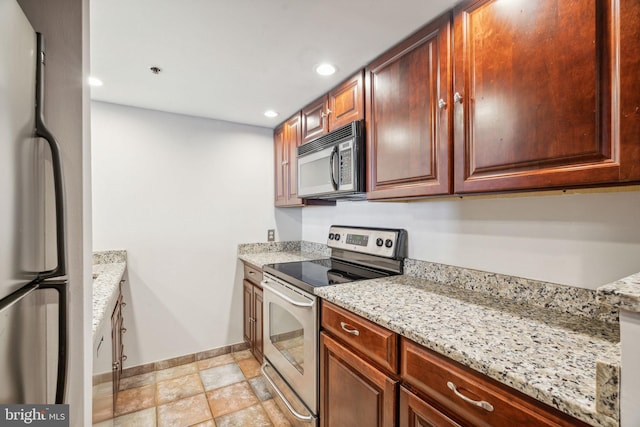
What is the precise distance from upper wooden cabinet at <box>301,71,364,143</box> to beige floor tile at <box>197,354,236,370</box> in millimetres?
2040

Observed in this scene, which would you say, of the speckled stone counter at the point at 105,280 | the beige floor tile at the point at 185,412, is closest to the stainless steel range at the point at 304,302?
the beige floor tile at the point at 185,412

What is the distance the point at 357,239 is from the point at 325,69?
1171mm

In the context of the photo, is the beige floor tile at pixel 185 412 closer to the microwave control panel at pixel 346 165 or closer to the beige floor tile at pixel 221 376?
the beige floor tile at pixel 221 376

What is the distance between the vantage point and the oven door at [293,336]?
5.06 feet

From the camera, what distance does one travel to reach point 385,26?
1.34 meters

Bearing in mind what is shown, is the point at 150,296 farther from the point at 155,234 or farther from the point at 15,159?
the point at 15,159

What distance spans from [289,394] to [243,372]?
0.78m

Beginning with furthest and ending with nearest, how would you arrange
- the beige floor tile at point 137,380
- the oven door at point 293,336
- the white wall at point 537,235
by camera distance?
the beige floor tile at point 137,380 < the oven door at point 293,336 < the white wall at point 537,235

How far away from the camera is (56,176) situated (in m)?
0.67

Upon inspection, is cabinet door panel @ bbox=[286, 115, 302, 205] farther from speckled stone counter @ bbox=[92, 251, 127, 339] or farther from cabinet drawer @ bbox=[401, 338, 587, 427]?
cabinet drawer @ bbox=[401, 338, 587, 427]

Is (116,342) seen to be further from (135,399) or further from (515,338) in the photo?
(515,338)

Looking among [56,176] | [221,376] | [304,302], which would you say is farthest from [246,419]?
[56,176]

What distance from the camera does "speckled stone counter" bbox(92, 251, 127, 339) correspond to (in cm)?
117

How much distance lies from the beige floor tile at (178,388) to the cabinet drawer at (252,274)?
33.7 inches
